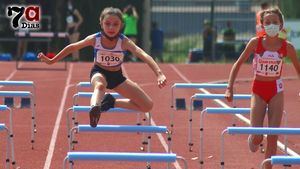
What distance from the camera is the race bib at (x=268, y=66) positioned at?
8.96 metres

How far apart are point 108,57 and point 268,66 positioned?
1.73 meters

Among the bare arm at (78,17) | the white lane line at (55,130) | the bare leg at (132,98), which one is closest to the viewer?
the bare leg at (132,98)

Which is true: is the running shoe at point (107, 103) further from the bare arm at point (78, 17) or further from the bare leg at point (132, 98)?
the bare arm at point (78, 17)

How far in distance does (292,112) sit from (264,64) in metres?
7.29

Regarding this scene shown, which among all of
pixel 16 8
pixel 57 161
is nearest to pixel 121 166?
pixel 57 161

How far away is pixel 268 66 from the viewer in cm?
897

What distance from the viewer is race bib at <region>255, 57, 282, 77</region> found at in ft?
29.4

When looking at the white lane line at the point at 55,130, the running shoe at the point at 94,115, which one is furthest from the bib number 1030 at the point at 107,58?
the white lane line at the point at 55,130

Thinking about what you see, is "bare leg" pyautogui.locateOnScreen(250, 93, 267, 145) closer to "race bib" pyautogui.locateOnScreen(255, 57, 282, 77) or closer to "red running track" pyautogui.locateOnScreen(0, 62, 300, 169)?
"race bib" pyautogui.locateOnScreen(255, 57, 282, 77)

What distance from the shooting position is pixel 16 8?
29.9 m

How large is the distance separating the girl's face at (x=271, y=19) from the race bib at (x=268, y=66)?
14.9 inches

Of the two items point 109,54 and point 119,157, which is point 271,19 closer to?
point 109,54

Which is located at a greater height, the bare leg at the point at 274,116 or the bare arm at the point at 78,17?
the bare arm at the point at 78,17

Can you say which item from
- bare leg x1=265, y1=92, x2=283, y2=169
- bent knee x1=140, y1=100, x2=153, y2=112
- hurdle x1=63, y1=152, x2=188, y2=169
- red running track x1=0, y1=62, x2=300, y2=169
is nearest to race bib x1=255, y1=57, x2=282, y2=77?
bare leg x1=265, y1=92, x2=283, y2=169
